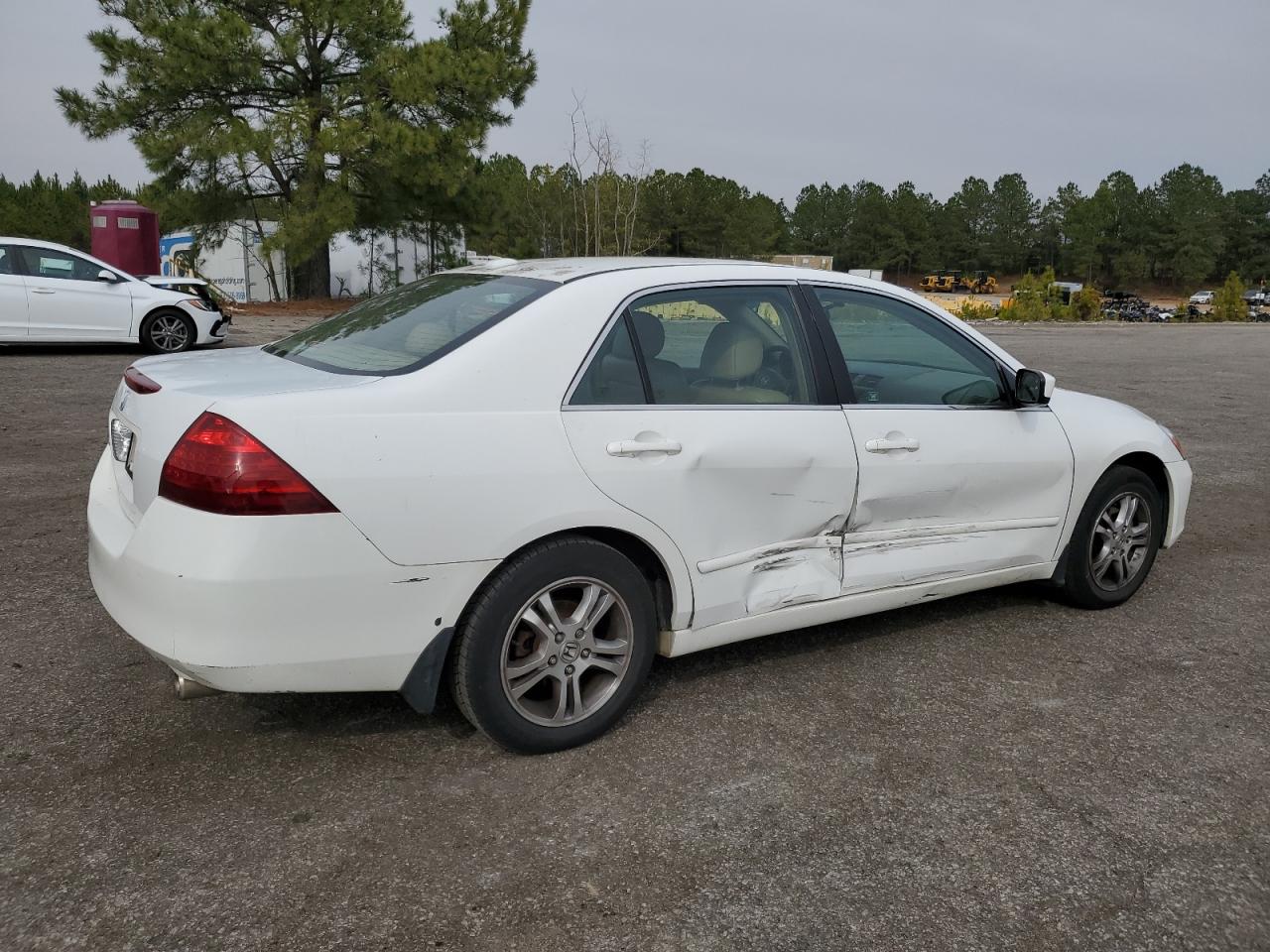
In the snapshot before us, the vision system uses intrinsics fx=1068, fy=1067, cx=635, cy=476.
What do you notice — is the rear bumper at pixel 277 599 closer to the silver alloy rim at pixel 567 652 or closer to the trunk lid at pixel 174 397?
the trunk lid at pixel 174 397

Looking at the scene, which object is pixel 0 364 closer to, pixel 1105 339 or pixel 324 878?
pixel 324 878

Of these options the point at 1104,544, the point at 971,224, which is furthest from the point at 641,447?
the point at 971,224

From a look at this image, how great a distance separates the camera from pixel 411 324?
3539 mm

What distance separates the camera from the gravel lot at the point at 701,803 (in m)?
2.48

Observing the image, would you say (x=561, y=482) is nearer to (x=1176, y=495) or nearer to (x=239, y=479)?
(x=239, y=479)

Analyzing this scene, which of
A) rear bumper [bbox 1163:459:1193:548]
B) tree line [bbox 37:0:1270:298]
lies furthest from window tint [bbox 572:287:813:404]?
tree line [bbox 37:0:1270:298]

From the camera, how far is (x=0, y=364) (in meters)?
12.5

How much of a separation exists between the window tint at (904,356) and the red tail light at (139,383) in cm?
227

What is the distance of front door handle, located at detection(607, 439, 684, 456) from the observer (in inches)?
126

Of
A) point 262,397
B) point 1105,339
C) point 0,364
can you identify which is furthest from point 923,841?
point 1105,339

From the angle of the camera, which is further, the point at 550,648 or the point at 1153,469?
the point at 1153,469

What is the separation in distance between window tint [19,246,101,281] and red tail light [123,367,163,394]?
461 inches

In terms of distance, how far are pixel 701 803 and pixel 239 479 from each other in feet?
5.02

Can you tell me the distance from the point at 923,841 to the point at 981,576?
66.8 inches
